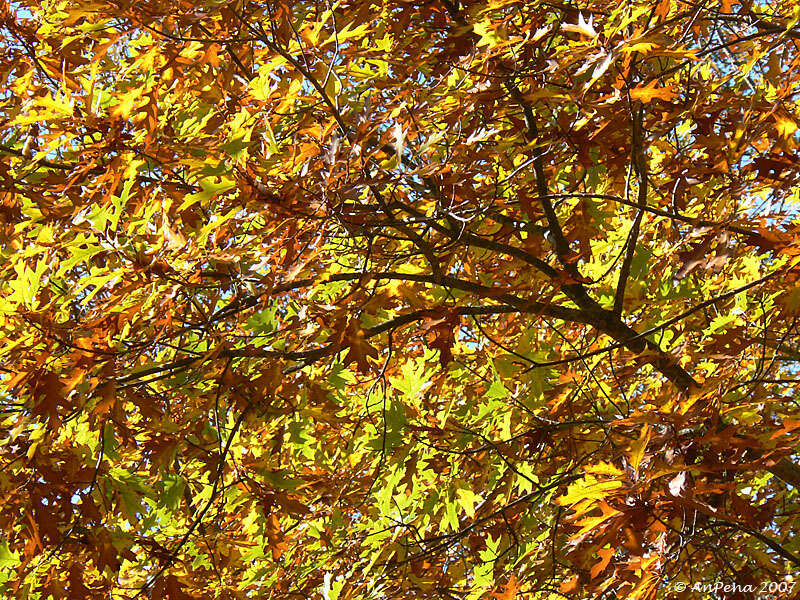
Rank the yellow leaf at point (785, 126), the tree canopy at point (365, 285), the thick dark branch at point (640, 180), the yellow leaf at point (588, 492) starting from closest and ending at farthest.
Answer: the yellow leaf at point (588, 492) < the tree canopy at point (365, 285) < the yellow leaf at point (785, 126) < the thick dark branch at point (640, 180)

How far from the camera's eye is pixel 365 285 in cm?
211

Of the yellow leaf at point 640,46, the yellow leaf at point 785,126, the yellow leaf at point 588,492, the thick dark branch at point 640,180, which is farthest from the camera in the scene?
the thick dark branch at point 640,180

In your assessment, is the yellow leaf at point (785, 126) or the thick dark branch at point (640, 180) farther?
the thick dark branch at point (640, 180)

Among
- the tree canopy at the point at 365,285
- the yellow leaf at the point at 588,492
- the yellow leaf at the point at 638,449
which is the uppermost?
the tree canopy at the point at 365,285

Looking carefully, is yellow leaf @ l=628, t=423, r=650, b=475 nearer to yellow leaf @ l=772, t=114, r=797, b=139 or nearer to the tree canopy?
the tree canopy

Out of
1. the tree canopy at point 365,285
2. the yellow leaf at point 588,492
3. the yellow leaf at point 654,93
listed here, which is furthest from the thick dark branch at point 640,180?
the yellow leaf at point 588,492

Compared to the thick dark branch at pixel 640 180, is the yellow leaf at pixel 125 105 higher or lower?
lower

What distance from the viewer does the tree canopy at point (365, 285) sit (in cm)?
191

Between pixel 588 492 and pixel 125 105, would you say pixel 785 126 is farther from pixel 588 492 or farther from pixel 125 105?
pixel 125 105

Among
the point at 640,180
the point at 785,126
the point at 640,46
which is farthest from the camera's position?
the point at 640,180

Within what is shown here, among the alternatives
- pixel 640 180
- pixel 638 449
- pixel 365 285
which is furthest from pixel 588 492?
pixel 640 180

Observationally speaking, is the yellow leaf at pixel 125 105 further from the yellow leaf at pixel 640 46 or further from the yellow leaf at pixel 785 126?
the yellow leaf at pixel 785 126

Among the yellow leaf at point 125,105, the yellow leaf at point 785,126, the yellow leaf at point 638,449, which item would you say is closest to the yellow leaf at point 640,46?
the yellow leaf at point 785,126

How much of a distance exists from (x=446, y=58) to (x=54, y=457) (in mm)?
1911
